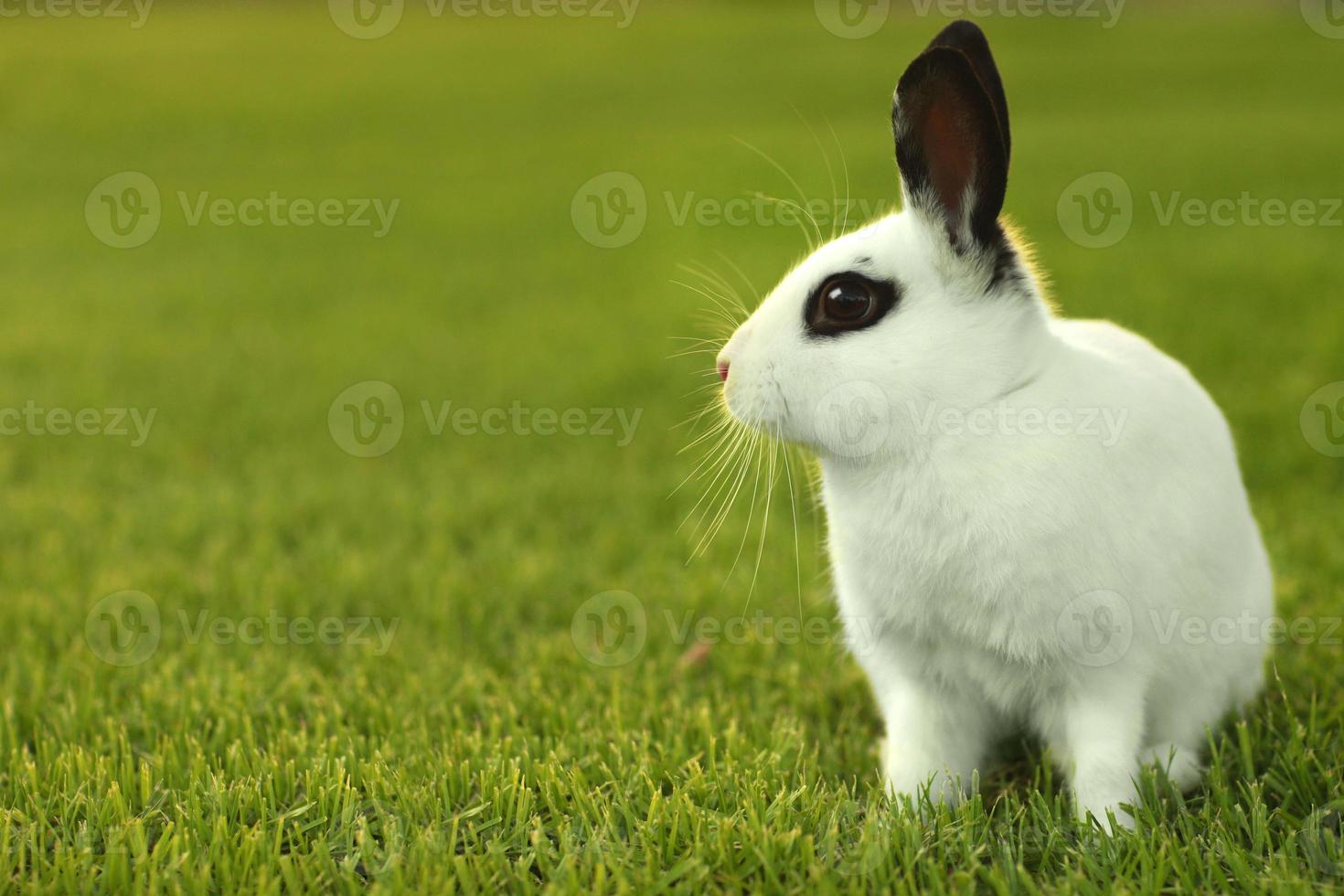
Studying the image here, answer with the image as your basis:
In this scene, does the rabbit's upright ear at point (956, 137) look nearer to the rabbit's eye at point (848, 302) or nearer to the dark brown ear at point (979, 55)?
the dark brown ear at point (979, 55)

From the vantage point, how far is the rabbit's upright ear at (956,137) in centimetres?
227

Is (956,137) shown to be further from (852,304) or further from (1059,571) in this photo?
(1059,571)

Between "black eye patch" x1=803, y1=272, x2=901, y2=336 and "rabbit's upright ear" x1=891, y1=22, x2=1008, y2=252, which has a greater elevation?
"rabbit's upright ear" x1=891, y1=22, x2=1008, y2=252

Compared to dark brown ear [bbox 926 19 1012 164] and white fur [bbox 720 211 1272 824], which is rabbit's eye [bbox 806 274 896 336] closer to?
white fur [bbox 720 211 1272 824]

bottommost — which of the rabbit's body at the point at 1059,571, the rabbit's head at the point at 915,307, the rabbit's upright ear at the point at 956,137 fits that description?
the rabbit's body at the point at 1059,571

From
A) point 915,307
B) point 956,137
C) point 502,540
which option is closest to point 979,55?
point 956,137

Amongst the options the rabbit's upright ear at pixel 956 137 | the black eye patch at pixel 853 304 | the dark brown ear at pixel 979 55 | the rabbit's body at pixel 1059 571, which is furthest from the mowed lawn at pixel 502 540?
the dark brown ear at pixel 979 55

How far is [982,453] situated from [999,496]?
0.09 m

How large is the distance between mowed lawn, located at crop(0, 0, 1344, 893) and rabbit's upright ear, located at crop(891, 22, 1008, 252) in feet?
2.25

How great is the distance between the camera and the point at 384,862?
231cm

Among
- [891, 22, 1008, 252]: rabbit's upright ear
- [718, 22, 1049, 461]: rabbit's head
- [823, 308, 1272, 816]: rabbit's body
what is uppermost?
[891, 22, 1008, 252]: rabbit's upright ear

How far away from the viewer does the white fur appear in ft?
7.61

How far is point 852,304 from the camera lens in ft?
7.77

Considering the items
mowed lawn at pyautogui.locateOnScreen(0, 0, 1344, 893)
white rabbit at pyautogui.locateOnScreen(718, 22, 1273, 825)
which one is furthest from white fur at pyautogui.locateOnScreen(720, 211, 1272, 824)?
mowed lawn at pyautogui.locateOnScreen(0, 0, 1344, 893)
